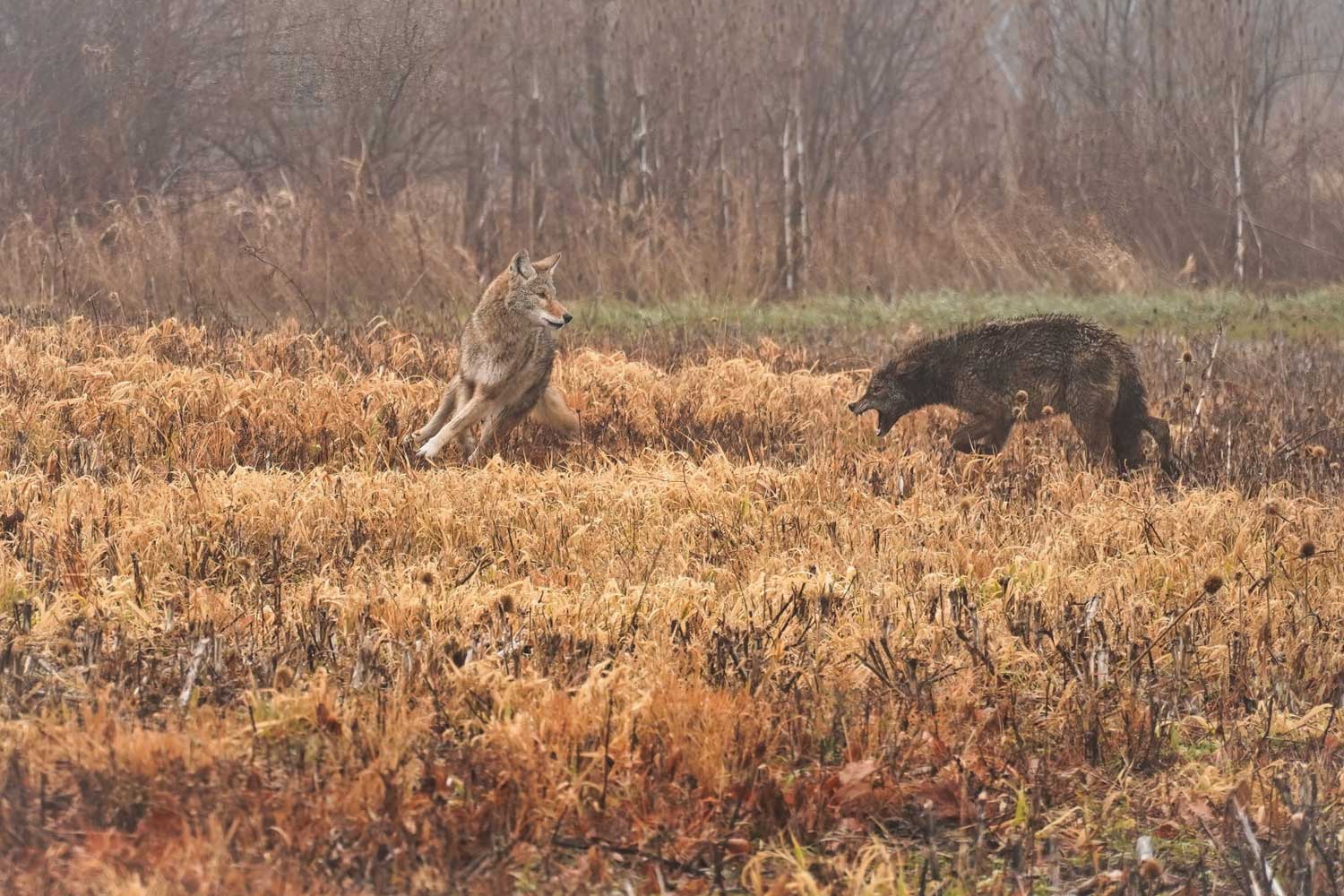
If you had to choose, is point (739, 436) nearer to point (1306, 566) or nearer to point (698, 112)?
point (1306, 566)

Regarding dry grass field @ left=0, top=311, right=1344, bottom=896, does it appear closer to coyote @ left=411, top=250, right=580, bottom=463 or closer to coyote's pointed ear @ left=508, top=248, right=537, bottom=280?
coyote @ left=411, top=250, right=580, bottom=463

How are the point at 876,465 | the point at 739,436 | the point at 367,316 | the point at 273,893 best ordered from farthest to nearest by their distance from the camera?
the point at 367,316 < the point at 739,436 < the point at 876,465 < the point at 273,893

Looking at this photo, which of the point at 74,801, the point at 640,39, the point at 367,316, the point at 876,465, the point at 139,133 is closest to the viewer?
the point at 74,801

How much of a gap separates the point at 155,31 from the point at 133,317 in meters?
8.17

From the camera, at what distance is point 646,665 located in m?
4.54

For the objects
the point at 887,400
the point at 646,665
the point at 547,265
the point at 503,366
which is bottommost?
the point at 887,400

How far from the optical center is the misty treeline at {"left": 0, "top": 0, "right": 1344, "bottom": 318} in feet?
58.9

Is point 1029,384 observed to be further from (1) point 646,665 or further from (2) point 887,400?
(1) point 646,665

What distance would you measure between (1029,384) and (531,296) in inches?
103

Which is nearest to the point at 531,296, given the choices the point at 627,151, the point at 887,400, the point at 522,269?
the point at 522,269

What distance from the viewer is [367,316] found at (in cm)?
1457

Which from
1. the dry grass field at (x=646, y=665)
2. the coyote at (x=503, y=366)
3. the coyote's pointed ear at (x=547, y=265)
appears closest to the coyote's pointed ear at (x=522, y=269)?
the coyote at (x=503, y=366)

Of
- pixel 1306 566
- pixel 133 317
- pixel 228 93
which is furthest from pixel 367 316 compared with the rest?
pixel 1306 566

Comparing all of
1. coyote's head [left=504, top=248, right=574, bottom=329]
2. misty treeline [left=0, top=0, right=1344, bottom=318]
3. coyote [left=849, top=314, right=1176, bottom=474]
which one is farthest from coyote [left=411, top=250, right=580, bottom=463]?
misty treeline [left=0, top=0, right=1344, bottom=318]
